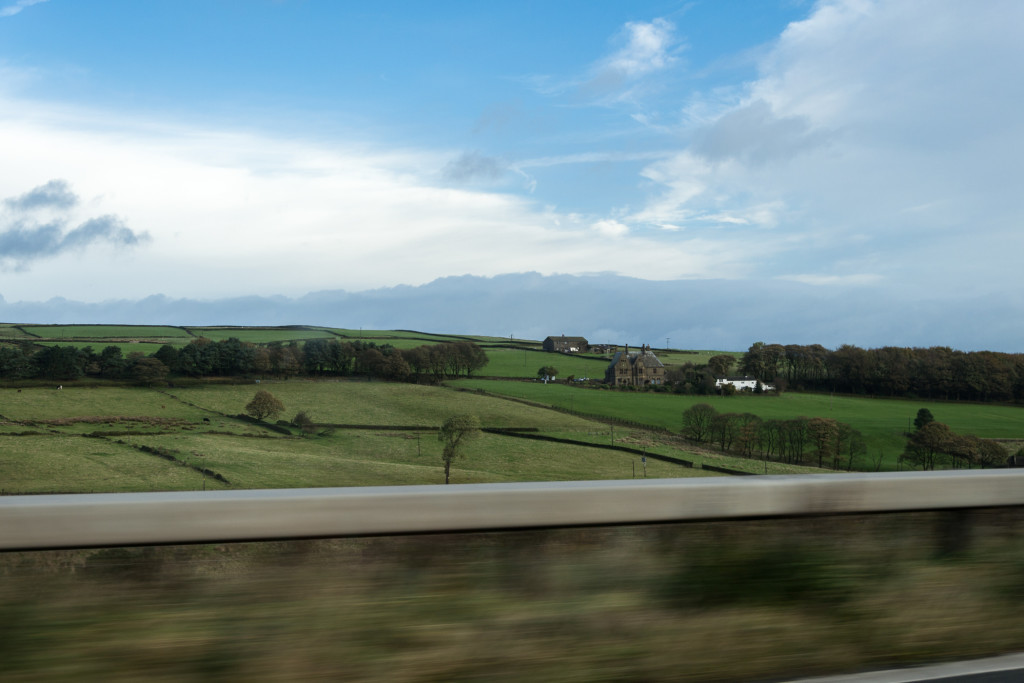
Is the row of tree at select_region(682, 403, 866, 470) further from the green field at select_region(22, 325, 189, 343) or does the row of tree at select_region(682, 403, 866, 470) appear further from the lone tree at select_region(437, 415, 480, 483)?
the green field at select_region(22, 325, 189, 343)

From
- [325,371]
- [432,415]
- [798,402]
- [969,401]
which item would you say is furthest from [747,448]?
[325,371]

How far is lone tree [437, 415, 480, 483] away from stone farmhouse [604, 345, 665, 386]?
20.2 meters

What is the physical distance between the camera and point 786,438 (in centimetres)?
3419

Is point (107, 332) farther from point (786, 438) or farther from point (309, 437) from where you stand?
point (786, 438)

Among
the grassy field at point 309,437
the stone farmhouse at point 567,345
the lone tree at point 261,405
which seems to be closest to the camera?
the grassy field at point 309,437

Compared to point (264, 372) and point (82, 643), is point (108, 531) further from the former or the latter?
point (264, 372)

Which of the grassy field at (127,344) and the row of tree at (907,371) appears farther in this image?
the grassy field at (127,344)

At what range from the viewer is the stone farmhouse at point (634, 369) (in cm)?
5969

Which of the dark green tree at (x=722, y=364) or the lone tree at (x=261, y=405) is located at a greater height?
the dark green tree at (x=722, y=364)

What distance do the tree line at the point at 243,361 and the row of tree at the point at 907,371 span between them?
20.8 meters

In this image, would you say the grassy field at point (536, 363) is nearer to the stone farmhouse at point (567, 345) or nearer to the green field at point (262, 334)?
the stone farmhouse at point (567, 345)

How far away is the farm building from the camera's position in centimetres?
4529

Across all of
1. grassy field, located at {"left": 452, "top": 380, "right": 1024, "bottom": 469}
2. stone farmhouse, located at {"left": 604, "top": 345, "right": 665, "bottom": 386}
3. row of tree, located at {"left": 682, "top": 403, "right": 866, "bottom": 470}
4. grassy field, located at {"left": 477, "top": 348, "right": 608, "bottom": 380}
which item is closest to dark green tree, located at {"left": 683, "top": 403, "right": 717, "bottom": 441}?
row of tree, located at {"left": 682, "top": 403, "right": 866, "bottom": 470}

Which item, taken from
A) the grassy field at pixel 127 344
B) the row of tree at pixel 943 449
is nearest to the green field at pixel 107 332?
the grassy field at pixel 127 344
